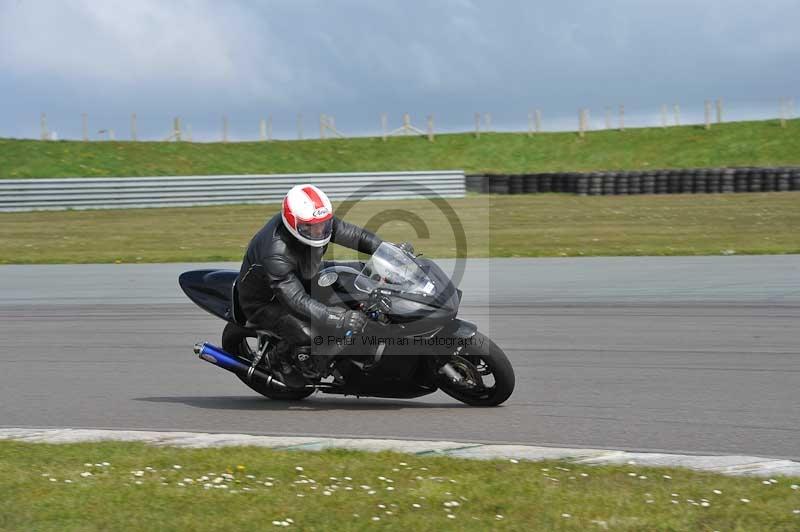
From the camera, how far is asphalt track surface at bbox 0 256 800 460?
652 cm

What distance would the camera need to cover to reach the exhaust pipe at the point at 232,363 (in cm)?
734

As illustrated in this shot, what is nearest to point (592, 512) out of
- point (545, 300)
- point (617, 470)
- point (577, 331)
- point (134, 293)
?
point (617, 470)

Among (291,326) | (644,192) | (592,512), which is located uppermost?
(644,192)

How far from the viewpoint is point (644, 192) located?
3130 cm

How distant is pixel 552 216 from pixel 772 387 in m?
17.3

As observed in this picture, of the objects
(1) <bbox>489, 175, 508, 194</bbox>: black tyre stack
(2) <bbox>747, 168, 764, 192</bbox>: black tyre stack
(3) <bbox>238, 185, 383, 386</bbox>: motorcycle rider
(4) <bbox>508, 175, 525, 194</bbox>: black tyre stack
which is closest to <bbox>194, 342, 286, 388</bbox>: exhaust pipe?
(3) <bbox>238, 185, 383, 386</bbox>: motorcycle rider

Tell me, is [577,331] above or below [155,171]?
below

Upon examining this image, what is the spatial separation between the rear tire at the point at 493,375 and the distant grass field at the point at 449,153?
3689 centimetres

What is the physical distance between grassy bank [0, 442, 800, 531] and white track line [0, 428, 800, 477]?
0.52ft

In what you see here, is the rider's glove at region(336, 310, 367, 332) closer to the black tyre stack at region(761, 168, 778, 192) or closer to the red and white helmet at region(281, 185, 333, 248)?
the red and white helmet at region(281, 185, 333, 248)

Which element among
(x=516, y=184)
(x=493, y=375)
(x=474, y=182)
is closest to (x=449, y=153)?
(x=474, y=182)

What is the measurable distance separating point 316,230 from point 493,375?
151 centimetres

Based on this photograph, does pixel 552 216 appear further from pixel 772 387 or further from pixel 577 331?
pixel 772 387

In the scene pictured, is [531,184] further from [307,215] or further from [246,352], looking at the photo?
[307,215]
